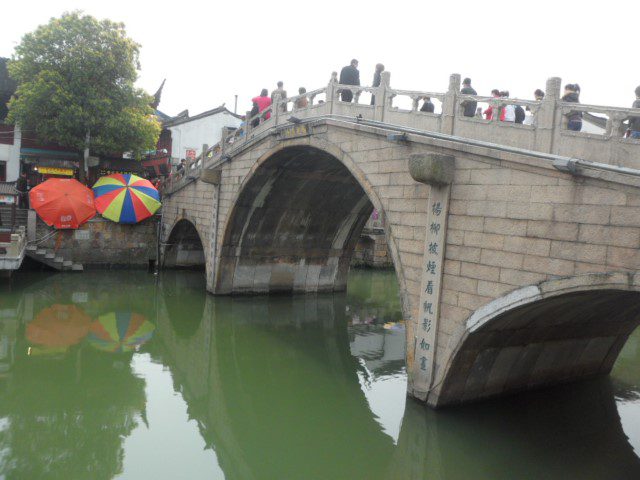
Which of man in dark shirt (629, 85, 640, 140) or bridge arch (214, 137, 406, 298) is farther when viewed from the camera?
bridge arch (214, 137, 406, 298)

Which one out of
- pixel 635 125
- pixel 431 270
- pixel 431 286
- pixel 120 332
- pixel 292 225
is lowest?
pixel 120 332

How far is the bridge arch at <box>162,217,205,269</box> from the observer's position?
19031 millimetres

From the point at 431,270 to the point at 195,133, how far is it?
2154 cm

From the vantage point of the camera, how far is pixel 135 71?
60.2 ft

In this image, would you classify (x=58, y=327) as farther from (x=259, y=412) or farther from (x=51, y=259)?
(x=51, y=259)

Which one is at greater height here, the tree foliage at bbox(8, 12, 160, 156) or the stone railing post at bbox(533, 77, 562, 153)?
the tree foliage at bbox(8, 12, 160, 156)

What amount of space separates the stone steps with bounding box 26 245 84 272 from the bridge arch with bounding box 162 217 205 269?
9.92 feet

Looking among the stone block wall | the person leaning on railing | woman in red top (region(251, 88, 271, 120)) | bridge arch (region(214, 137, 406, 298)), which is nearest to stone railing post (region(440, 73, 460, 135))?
the person leaning on railing

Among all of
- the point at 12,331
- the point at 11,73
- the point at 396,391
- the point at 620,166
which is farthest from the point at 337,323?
the point at 11,73

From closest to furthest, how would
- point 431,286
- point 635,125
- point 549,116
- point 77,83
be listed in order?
point 635,125 → point 549,116 → point 431,286 → point 77,83

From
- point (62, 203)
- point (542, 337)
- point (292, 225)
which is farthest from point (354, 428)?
point (62, 203)

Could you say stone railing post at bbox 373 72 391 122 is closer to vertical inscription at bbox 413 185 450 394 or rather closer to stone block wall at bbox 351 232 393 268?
vertical inscription at bbox 413 185 450 394

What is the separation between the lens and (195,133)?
26.4 metres

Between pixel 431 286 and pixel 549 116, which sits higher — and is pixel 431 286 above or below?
below
